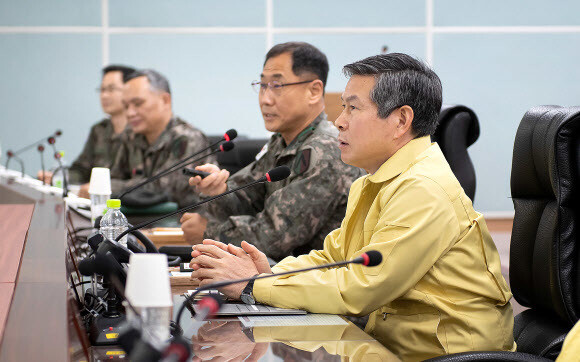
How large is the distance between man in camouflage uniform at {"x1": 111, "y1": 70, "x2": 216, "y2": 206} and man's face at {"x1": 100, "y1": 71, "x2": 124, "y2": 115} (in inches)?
39.2

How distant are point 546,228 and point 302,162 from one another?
0.90 meters

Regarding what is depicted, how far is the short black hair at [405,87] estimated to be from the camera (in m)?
→ 1.57

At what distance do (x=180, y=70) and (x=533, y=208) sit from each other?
5.23 metres

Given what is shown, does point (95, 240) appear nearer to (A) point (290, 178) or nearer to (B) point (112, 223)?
(B) point (112, 223)

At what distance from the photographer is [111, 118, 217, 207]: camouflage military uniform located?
147 inches

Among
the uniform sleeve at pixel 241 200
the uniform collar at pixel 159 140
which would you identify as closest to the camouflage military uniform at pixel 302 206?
the uniform sleeve at pixel 241 200

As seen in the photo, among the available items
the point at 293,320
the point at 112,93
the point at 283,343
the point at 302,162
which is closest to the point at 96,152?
the point at 112,93

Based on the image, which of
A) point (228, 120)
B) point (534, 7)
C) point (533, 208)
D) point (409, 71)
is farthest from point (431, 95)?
point (534, 7)

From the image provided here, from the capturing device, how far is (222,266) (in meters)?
1.51

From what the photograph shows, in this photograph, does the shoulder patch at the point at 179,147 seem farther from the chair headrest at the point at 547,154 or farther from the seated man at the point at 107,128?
the chair headrest at the point at 547,154

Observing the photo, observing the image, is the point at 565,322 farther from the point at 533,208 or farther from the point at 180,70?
the point at 180,70

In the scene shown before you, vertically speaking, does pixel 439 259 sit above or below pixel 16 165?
above

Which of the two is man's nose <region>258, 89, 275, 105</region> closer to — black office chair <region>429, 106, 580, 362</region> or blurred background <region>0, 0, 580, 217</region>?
black office chair <region>429, 106, 580, 362</region>

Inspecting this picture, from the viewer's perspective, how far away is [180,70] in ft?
21.2
